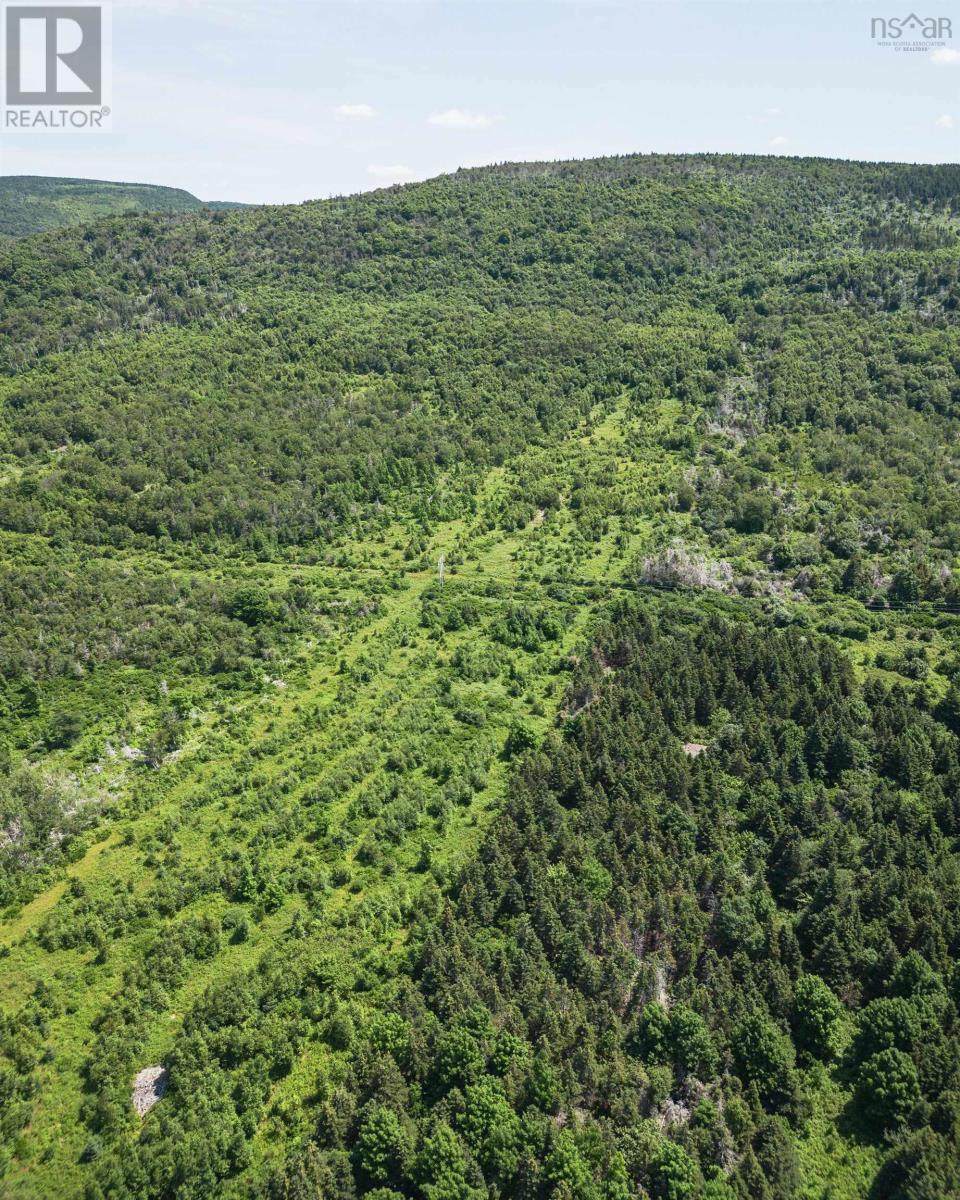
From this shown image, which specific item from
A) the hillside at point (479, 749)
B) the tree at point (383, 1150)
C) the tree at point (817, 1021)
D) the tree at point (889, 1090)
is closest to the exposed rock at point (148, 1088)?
the hillside at point (479, 749)

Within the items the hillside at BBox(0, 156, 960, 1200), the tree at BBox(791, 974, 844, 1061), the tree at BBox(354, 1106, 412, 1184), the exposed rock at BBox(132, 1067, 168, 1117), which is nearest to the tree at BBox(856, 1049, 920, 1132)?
the hillside at BBox(0, 156, 960, 1200)

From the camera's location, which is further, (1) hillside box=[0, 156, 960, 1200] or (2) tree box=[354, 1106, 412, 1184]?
(1) hillside box=[0, 156, 960, 1200]

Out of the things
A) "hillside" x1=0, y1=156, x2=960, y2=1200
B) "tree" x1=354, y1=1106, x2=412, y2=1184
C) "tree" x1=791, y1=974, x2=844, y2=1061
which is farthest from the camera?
"tree" x1=791, y1=974, x2=844, y2=1061

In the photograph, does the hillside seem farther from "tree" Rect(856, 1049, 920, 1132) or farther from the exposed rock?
the exposed rock

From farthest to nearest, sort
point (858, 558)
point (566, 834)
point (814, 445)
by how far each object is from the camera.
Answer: point (814, 445) → point (858, 558) → point (566, 834)

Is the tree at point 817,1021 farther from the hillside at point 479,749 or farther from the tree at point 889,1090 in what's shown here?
the tree at point 889,1090

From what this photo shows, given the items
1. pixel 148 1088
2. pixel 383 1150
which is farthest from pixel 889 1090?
pixel 148 1088

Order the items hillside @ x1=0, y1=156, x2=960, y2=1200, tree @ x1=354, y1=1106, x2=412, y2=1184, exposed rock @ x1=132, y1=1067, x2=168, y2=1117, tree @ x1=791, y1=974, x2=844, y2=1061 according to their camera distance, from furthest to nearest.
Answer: tree @ x1=791, y1=974, x2=844, y2=1061 < exposed rock @ x1=132, y1=1067, x2=168, y2=1117 < hillside @ x1=0, y1=156, x2=960, y2=1200 < tree @ x1=354, y1=1106, x2=412, y2=1184

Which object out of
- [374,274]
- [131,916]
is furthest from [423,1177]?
[374,274]

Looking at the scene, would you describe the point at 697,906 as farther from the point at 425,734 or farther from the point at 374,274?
the point at 374,274
